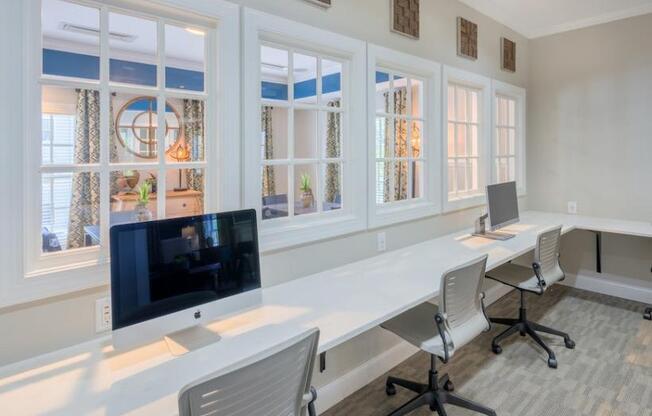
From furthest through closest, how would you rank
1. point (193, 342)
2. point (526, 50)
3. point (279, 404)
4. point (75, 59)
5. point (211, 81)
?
1. point (526, 50)
2. point (75, 59)
3. point (211, 81)
4. point (193, 342)
5. point (279, 404)

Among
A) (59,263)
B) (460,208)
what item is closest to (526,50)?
(460,208)

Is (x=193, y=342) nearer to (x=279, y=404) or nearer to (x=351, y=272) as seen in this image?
(x=279, y=404)

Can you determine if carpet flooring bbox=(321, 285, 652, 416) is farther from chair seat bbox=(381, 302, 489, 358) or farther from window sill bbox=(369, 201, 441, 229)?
window sill bbox=(369, 201, 441, 229)

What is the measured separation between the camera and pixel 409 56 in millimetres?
2783

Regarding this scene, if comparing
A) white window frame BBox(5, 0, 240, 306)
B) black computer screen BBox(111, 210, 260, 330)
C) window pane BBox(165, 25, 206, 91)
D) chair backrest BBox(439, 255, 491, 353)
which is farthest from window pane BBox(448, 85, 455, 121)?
black computer screen BBox(111, 210, 260, 330)

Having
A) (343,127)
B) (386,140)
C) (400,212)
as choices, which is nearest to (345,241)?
(400,212)

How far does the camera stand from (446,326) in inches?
76.8

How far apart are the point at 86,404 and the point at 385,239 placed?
1952 millimetres

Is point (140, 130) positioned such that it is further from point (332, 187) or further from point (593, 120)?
point (593, 120)

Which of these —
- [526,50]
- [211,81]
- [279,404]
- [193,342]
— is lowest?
[279,404]

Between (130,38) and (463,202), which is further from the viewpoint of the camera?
(130,38)

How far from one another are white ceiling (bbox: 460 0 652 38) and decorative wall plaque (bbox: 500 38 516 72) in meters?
0.17

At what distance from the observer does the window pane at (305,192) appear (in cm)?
252

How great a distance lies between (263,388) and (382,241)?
1.67 m
